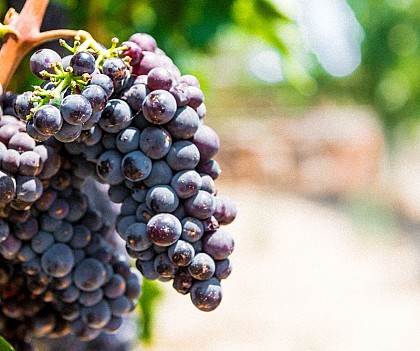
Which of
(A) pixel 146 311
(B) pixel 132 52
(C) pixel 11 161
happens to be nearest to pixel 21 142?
(C) pixel 11 161

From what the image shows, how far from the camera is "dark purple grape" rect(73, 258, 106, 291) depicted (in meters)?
0.65

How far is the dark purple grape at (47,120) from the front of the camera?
1.59 ft

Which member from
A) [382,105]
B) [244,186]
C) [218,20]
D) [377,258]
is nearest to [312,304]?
[377,258]

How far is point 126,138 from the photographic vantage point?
1.81ft

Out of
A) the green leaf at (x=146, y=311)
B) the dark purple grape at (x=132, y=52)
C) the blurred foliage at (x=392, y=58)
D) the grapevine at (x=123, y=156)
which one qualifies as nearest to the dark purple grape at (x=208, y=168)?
the grapevine at (x=123, y=156)

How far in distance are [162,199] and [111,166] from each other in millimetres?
53

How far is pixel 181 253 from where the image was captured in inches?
21.5

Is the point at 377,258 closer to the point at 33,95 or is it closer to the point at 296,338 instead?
the point at 296,338

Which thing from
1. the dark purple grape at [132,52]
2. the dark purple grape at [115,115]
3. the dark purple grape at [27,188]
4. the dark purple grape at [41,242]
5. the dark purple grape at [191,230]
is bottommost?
the dark purple grape at [41,242]

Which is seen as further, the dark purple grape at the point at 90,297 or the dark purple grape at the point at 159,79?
the dark purple grape at the point at 90,297

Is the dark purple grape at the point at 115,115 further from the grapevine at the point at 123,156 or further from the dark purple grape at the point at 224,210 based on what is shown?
the dark purple grape at the point at 224,210

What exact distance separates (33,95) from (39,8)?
0.36 feet

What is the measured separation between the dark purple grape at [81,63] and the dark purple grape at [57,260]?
0.65 ft

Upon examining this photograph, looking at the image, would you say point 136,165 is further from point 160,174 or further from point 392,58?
point 392,58
